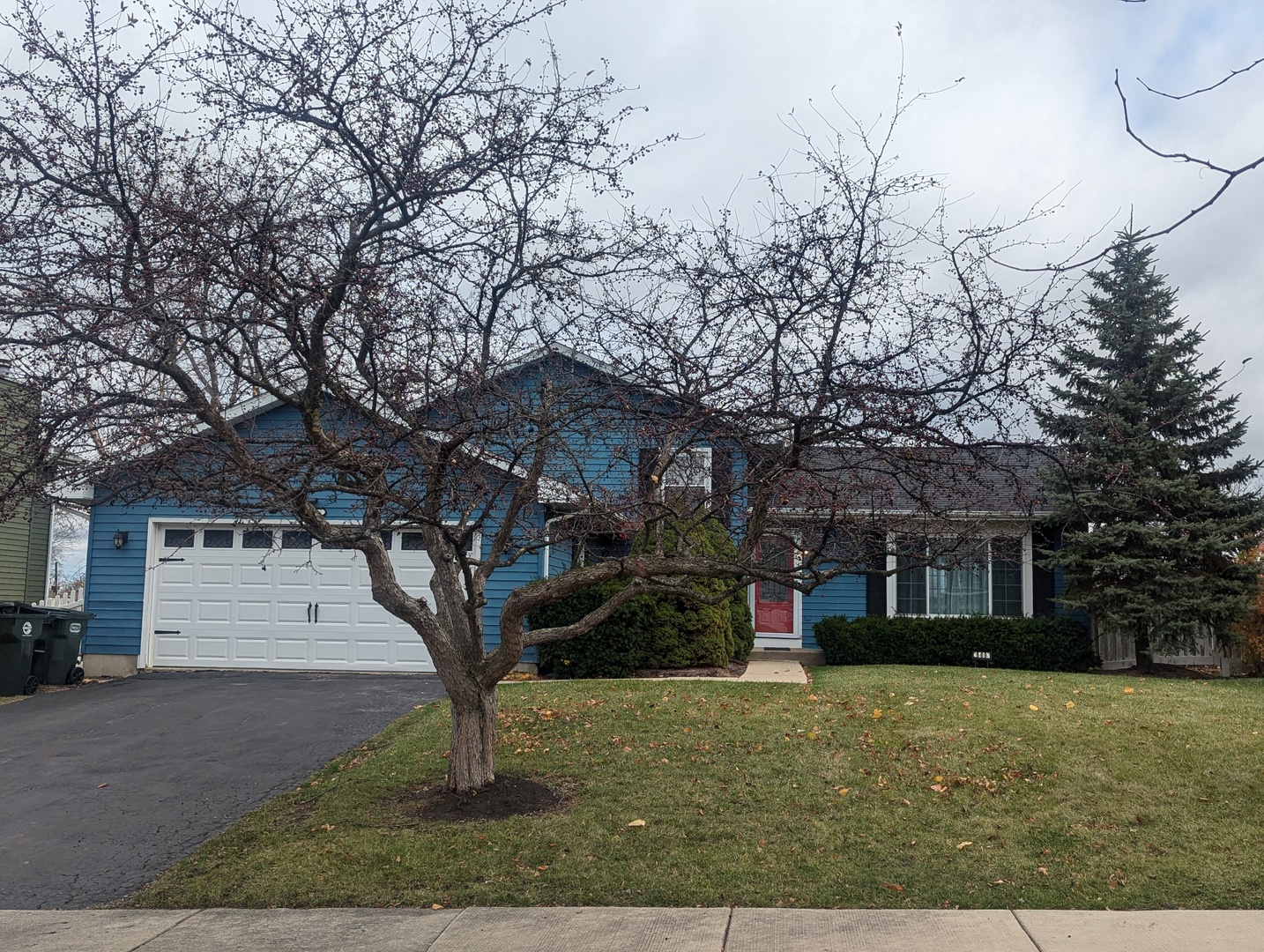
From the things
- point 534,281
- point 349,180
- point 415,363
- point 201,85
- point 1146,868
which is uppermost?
point 201,85

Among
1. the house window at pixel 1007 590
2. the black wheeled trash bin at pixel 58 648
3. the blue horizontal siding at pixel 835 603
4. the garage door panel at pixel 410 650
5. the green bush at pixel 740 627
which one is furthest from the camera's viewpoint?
the blue horizontal siding at pixel 835 603

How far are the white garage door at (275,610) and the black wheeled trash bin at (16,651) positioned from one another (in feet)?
6.81

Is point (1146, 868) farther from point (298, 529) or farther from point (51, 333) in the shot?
point (51, 333)

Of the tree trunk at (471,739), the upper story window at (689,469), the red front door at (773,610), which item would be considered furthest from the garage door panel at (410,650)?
the tree trunk at (471,739)

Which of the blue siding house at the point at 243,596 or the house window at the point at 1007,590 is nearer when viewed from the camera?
the blue siding house at the point at 243,596

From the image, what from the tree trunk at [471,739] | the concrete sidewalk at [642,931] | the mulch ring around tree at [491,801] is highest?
the tree trunk at [471,739]

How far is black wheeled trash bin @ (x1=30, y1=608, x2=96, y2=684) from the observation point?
1426cm

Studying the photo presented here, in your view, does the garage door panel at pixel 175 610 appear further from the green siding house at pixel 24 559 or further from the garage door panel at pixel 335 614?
the green siding house at pixel 24 559

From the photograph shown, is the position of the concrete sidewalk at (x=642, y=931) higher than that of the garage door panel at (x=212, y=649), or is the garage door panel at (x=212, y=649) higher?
the garage door panel at (x=212, y=649)

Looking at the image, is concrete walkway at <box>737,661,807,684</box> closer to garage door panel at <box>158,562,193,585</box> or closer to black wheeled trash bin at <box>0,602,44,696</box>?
garage door panel at <box>158,562,193,585</box>

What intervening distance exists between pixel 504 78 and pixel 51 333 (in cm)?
332

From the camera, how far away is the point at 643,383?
6.41m

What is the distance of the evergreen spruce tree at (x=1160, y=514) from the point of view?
576 inches

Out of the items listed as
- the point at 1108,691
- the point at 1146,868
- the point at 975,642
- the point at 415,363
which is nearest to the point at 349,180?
the point at 415,363
